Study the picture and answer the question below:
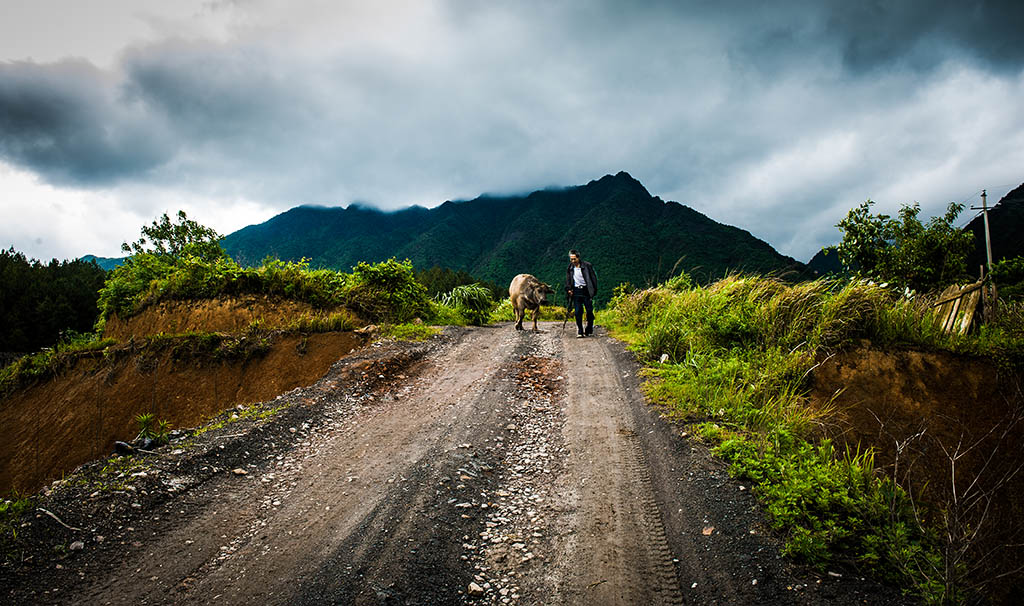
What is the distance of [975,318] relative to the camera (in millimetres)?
5875

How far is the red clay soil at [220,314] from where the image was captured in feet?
28.6

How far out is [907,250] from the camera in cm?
994

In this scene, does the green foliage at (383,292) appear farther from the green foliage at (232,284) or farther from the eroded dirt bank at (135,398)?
the eroded dirt bank at (135,398)

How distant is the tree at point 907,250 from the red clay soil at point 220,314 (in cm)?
1328

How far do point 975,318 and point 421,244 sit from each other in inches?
3356

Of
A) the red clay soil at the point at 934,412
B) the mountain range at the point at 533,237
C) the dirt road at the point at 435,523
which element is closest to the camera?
the dirt road at the point at 435,523

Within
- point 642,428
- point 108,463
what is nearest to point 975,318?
point 642,428

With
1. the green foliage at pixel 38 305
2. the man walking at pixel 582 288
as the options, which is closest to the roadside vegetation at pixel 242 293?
the man walking at pixel 582 288

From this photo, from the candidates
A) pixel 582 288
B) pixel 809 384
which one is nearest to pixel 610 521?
pixel 809 384

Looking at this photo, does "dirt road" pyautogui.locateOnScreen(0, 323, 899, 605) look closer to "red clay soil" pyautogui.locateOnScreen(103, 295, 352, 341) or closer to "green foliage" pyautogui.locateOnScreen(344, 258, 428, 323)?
"red clay soil" pyautogui.locateOnScreen(103, 295, 352, 341)

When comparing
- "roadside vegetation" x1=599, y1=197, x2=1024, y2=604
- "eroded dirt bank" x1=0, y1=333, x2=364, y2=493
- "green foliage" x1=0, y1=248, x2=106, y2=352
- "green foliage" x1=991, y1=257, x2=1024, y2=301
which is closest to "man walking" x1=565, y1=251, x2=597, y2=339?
"roadside vegetation" x1=599, y1=197, x2=1024, y2=604

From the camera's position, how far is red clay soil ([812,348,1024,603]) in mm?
4047

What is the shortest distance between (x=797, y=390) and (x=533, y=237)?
81.0 metres

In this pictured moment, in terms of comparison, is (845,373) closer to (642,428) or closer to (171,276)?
(642,428)
